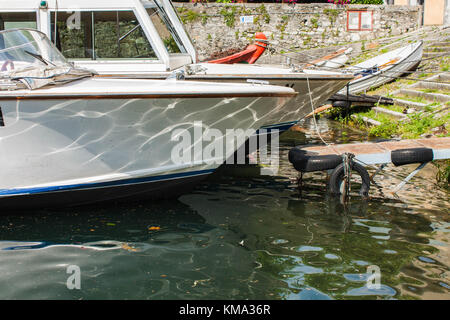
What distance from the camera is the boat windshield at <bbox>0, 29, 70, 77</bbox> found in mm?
5254

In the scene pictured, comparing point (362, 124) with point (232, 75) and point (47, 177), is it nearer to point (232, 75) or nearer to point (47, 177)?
point (232, 75)

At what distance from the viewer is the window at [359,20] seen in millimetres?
22219

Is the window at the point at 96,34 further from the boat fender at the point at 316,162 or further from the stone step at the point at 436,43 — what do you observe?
the stone step at the point at 436,43

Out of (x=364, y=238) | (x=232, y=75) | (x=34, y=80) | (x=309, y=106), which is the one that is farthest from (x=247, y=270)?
(x=309, y=106)

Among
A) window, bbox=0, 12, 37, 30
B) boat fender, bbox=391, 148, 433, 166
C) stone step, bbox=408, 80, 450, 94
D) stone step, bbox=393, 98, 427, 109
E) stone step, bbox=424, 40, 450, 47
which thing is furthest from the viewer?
stone step, bbox=424, 40, 450, 47

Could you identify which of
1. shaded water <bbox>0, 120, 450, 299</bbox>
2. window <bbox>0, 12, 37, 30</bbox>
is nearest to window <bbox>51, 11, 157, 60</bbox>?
window <bbox>0, 12, 37, 30</bbox>

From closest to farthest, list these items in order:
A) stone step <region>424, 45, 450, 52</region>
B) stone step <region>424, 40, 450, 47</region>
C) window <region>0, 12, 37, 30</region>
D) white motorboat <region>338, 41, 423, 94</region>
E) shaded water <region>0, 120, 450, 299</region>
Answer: shaded water <region>0, 120, 450, 299</region> → window <region>0, 12, 37, 30</region> → white motorboat <region>338, 41, 423, 94</region> → stone step <region>424, 45, 450, 52</region> → stone step <region>424, 40, 450, 47</region>

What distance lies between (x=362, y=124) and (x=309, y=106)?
2782 millimetres

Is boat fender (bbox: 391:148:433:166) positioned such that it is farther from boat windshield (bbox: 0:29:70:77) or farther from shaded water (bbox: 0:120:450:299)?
boat windshield (bbox: 0:29:70:77)

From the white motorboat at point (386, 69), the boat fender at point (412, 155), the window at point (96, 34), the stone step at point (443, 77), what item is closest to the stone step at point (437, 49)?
the white motorboat at point (386, 69)

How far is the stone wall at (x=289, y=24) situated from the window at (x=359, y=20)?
18cm

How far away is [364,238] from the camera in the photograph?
480 centimetres

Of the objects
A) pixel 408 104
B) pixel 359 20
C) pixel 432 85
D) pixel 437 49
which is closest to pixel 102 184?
pixel 408 104

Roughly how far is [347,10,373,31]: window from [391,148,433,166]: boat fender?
17.9 meters
